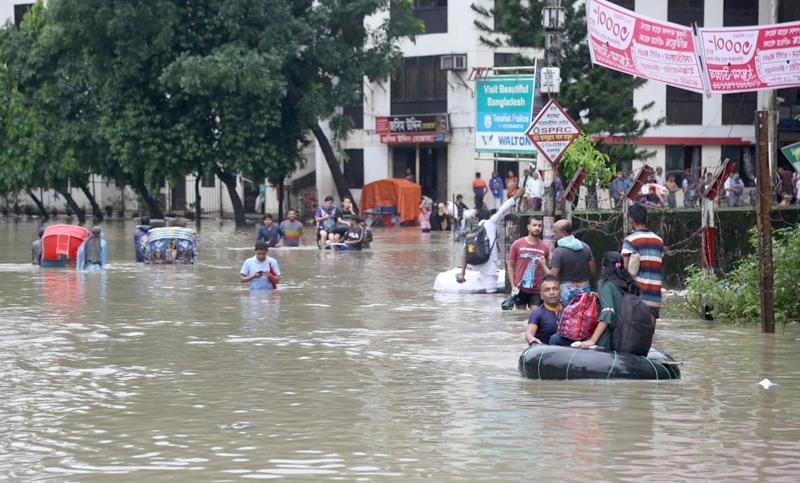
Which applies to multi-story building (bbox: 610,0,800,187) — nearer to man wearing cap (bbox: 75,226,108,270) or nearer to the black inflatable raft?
man wearing cap (bbox: 75,226,108,270)

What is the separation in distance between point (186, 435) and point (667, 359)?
15.6 feet

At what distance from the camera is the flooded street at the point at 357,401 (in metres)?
8.45

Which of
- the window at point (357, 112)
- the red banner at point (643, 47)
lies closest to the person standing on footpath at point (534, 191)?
the red banner at point (643, 47)

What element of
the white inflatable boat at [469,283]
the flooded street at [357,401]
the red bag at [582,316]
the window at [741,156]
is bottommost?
the flooded street at [357,401]

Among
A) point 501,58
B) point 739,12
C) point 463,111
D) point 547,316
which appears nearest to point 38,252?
point 547,316

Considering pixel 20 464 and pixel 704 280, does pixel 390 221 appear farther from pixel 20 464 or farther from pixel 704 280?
pixel 20 464

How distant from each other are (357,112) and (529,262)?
122ft

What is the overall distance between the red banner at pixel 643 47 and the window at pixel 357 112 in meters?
35.6

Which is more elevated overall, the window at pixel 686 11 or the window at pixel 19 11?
the window at pixel 19 11

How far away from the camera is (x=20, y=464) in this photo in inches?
334

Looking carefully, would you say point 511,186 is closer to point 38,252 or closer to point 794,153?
point 38,252

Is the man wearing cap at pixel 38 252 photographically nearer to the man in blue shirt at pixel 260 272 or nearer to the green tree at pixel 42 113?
the man in blue shirt at pixel 260 272

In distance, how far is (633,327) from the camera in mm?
11297

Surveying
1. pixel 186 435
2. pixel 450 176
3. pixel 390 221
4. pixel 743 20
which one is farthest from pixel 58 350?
pixel 743 20
